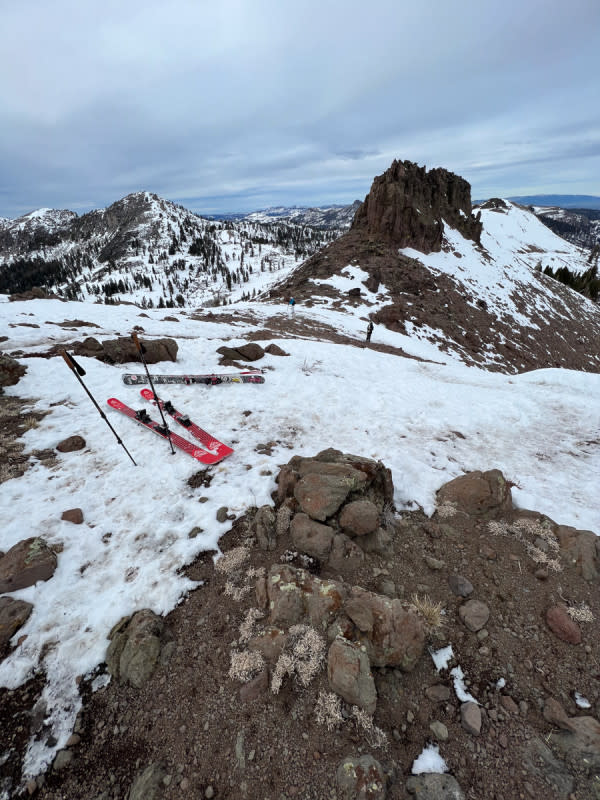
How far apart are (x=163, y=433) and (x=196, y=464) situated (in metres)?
2.01

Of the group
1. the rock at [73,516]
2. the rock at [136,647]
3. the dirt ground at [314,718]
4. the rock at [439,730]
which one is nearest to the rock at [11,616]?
the dirt ground at [314,718]

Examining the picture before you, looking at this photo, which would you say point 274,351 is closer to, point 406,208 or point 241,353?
point 241,353

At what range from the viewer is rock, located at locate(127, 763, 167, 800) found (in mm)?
4020

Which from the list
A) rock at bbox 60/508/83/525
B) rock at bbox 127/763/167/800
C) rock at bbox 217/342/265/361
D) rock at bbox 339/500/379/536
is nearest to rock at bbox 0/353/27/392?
rock at bbox 60/508/83/525

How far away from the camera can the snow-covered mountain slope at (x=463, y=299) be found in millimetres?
38188

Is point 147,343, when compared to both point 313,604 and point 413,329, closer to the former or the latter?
point 313,604

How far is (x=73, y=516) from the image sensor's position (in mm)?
7449

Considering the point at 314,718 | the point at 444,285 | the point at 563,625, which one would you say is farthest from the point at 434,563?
the point at 444,285

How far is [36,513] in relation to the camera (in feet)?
24.4

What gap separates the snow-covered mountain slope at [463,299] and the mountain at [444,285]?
0.66ft

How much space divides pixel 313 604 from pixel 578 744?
3.99 metres

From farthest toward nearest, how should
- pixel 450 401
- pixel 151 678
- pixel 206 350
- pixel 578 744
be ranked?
pixel 206 350, pixel 450 401, pixel 151 678, pixel 578 744

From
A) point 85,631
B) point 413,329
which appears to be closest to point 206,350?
point 85,631

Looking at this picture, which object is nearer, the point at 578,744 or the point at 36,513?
the point at 578,744
